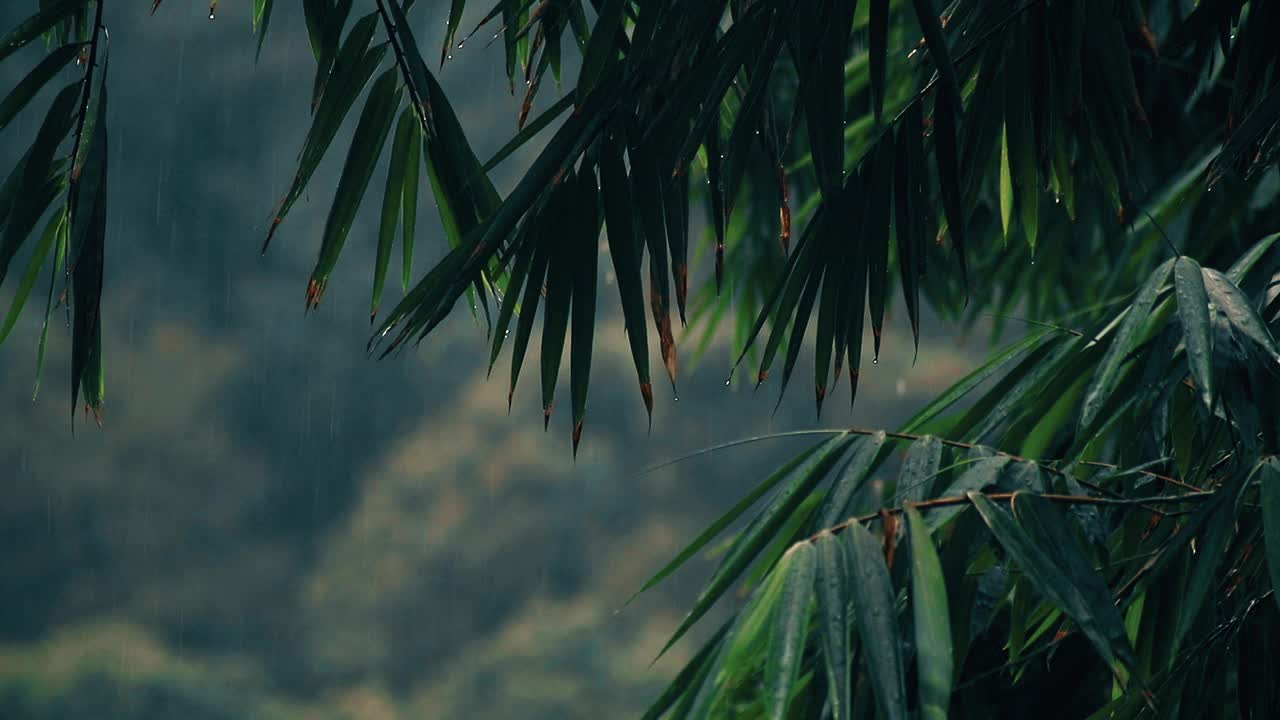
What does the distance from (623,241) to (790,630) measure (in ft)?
1.65

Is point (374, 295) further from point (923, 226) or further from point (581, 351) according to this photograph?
point (923, 226)

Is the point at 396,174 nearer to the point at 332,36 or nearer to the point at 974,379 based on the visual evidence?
the point at 332,36

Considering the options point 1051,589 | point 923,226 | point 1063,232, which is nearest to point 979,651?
point 923,226

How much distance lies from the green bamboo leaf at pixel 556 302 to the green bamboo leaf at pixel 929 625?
451mm

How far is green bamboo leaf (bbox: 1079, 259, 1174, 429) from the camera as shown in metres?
1.38

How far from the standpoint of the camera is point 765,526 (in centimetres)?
146

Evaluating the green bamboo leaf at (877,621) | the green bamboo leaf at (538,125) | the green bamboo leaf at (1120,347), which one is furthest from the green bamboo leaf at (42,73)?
the green bamboo leaf at (1120,347)

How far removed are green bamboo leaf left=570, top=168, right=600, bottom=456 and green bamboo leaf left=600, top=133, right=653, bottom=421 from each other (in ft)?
0.05

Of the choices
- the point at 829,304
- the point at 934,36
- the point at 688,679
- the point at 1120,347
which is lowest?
the point at 688,679

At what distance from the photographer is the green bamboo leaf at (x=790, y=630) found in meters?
1.07

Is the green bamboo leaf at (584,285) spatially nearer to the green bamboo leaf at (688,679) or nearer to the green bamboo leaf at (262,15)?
the green bamboo leaf at (688,679)

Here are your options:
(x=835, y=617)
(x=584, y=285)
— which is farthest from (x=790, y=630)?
(x=584, y=285)

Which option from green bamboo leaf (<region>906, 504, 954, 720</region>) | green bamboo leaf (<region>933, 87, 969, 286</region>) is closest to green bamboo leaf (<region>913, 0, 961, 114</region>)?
green bamboo leaf (<region>933, 87, 969, 286</region>)

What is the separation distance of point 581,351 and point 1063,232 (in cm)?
247
